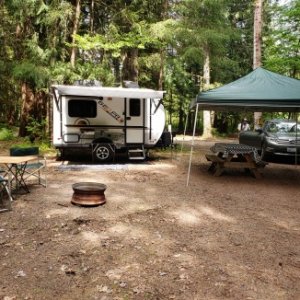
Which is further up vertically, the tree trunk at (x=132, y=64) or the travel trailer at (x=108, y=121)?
the tree trunk at (x=132, y=64)

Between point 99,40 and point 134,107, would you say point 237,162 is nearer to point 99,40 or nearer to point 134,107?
point 134,107

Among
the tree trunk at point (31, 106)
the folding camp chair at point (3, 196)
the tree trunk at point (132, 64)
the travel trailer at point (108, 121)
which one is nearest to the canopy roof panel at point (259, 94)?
the travel trailer at point (108, 121)

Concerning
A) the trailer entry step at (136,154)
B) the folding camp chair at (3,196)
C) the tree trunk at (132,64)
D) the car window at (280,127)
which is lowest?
the folding camp chair at (3,196)

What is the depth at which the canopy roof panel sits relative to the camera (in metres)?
8.11

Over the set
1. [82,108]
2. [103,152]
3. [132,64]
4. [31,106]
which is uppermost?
[132,64]

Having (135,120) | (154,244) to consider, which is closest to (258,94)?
(135,120)

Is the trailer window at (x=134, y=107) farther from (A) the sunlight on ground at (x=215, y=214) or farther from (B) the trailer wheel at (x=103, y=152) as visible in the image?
(A) the sunlight on ground at (x=215, y=214)

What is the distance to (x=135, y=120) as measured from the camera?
38.6ft

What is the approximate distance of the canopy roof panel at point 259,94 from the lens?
8109mm

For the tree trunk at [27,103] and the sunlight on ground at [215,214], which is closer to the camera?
the sunlight on ground at [215,214]

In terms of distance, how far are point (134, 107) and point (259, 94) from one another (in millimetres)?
4664

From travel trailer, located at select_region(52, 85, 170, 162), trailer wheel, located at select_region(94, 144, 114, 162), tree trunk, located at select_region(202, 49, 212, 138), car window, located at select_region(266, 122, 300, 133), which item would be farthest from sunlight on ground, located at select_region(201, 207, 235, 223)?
tree trunk, located at select_region(202, 49, 212, 138)

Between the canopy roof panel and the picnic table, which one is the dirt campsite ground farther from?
the canopy roof panel

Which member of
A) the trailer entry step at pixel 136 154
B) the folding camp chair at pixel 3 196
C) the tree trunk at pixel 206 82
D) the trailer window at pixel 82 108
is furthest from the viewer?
the tree trunk at pixel 206 82
